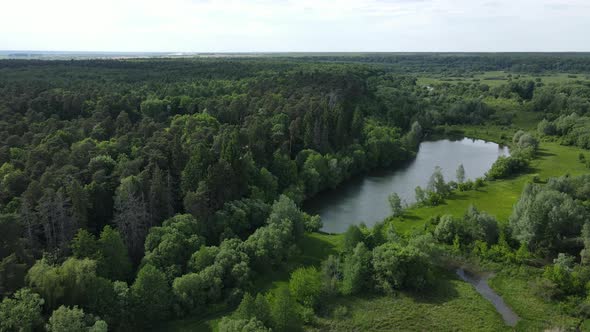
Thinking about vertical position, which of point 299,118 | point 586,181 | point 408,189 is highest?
point 299,118

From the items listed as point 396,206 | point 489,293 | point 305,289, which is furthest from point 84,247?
point 396,206

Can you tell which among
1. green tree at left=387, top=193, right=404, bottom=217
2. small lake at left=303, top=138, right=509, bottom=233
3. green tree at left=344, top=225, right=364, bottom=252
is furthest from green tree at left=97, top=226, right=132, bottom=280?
green tree at left=387, top=193, right=404, bottom=217

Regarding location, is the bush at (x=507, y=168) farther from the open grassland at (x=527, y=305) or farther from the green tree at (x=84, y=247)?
the green tree at (x=84, y=247)

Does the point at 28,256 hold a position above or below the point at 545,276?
above

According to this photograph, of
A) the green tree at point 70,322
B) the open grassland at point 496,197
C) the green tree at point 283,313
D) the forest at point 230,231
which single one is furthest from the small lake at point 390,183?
the green tree at point 70,322

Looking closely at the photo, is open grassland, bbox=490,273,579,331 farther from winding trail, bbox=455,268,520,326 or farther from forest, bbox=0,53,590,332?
winding trail, bbox=455,268,520,326

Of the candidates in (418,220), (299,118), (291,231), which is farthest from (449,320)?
(299,118)

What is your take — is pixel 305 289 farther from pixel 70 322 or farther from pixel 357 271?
pixel 70 322

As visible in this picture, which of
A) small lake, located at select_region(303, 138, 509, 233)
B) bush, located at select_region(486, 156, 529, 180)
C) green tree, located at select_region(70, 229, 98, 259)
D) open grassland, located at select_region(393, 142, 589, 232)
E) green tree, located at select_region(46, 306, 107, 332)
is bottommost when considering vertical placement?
small lake, located at select_region(303, 138, 509, 233)

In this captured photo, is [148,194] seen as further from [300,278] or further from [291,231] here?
[300,278]
